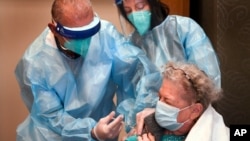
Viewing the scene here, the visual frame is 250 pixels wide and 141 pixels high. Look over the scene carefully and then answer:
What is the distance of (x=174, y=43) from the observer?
165cm

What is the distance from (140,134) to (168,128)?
96mm

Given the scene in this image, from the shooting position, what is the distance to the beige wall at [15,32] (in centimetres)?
226

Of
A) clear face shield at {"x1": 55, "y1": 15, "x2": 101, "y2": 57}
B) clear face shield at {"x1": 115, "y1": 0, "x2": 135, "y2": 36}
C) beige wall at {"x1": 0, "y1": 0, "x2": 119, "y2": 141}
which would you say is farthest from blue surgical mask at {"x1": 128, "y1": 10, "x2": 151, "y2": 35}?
beige wall at {"x1": 0, "y1": 0, "x2": 119, "y2": 141}

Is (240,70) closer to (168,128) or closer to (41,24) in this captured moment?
(168,128)

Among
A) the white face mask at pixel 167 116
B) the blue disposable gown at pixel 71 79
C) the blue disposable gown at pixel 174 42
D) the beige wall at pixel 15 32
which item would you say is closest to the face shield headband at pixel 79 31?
the blue disposable gown at pixel 71 79

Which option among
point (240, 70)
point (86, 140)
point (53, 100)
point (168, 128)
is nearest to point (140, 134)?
point (168, 128)

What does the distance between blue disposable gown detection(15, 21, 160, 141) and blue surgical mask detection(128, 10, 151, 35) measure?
0.30 ft

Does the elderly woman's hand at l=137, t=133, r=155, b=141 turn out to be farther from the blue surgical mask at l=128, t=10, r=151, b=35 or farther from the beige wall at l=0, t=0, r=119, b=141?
the beige wall at l=0, t=0, r=119, b=141

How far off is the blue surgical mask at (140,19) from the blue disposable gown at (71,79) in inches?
3.6

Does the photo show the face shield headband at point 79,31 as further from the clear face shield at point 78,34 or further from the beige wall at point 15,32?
the beige wall at point 15,32

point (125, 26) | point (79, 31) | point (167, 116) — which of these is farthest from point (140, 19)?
point (167, 116)

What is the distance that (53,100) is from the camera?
62.1 inches

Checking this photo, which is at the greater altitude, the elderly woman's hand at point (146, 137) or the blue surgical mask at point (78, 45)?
the blue surgical mask at point (78, 45)

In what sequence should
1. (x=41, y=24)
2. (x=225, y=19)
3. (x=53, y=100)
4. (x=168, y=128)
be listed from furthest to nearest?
1. (x=41, y=24)
2. (x=225, y=19)
3. (x=53, y=100)
4. (x=168, y=128)
